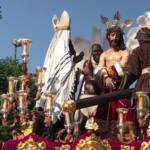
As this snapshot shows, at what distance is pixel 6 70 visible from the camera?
27453mm

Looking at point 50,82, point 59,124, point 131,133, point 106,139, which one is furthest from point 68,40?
point 106,139

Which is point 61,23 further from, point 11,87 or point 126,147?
point 126,147

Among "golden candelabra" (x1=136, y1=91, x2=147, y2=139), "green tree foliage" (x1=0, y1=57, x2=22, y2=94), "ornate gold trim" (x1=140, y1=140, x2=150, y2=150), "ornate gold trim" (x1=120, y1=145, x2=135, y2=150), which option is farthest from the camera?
"green tree foliage" (x1=0, y1=57, x2=22, y2=94)

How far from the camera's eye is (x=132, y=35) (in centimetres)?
1017

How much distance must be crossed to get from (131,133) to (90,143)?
224 centimetres

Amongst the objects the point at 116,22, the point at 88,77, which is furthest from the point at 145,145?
the point at 116,22

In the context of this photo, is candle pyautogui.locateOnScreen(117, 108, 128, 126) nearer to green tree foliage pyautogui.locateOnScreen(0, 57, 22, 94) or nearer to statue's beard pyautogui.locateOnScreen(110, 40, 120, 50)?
statue's beard pyautogui.locateOnScreen(110, 40, 120, 50)

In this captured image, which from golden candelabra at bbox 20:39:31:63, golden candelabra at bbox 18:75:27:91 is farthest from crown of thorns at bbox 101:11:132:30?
golden candelabra at bbox 18:75:27:91

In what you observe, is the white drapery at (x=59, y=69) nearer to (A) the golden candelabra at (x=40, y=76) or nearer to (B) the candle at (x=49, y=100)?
(A) the golden candelabra at (x=40, y=76)

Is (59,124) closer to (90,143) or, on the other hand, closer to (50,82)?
(50,82)

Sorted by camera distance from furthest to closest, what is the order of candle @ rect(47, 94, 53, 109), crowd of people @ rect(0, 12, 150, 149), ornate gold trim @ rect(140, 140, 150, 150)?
candle @ rect(47, 94, 53, 109) < crowd of people @ rect(0, 12, 150, 149) < ornate gold trim @ rect(140, 140, 150, 150)

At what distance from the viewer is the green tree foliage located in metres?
26.0

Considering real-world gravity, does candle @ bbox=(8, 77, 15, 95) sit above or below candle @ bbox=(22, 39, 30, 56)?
below

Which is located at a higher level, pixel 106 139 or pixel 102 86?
pixel 102 86
